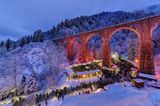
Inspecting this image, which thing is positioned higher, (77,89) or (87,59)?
(87,59)

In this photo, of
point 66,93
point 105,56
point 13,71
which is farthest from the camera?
point 13,71

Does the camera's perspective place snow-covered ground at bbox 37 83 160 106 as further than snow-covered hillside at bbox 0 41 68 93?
No

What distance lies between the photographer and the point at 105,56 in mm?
45375

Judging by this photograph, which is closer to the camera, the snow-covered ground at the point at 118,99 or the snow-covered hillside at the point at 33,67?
the snow-covered ground at the point at 118,99

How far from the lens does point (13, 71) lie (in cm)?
4962

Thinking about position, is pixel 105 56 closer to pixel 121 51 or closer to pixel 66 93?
pixel 66 93

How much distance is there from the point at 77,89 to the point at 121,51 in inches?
1822

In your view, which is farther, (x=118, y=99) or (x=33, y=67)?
(x=33, y=67)

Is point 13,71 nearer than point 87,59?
Yes

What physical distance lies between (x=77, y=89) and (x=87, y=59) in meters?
24.3

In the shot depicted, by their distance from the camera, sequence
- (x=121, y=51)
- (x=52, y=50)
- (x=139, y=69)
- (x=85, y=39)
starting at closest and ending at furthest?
(x=139, y=69) < (x=85, y=39) < (x=52, y=50) < (x=121, y=51)

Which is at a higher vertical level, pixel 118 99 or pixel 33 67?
pixel 33 67

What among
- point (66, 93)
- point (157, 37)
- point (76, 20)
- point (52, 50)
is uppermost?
point (76, 20)

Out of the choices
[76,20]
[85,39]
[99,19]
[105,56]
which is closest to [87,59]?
[85,39]
